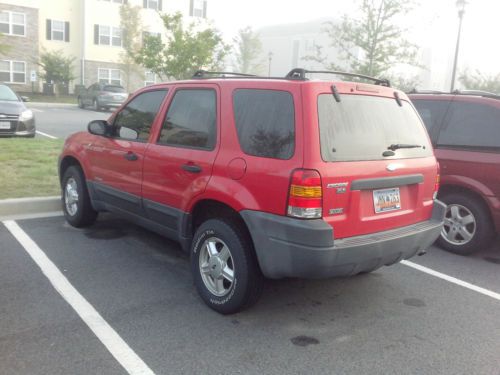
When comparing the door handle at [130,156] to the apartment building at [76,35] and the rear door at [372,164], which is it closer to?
the rear door at [372,164]

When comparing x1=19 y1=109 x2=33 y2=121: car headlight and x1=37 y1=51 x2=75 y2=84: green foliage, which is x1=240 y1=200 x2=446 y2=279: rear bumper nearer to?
x1=19 y1=109 x2=33 y2=121: car headlight

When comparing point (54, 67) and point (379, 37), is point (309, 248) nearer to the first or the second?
point (379, 37)

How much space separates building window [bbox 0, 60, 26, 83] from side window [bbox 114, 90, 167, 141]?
31.7 metres

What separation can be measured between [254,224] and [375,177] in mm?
939

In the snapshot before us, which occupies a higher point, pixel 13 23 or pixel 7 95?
pixel 13 23

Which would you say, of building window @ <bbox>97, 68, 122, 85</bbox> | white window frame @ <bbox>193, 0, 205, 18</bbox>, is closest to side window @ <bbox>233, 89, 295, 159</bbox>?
building window @ <bbox>97, 68, 122, 85</bbox>

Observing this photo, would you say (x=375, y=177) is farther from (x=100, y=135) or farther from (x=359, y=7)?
(x=359, y=7)

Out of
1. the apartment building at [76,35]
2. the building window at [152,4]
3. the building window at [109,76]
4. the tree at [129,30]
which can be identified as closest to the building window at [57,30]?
the apartment building at [76,35]

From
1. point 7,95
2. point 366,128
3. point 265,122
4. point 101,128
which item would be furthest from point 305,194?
point 7,95

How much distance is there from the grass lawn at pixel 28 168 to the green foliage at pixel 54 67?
927 inches

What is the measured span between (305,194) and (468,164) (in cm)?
297

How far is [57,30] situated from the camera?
111 feet

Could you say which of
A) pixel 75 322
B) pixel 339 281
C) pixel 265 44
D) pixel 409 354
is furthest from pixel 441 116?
pixel 265 44

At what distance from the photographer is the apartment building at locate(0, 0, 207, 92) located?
105 feet
